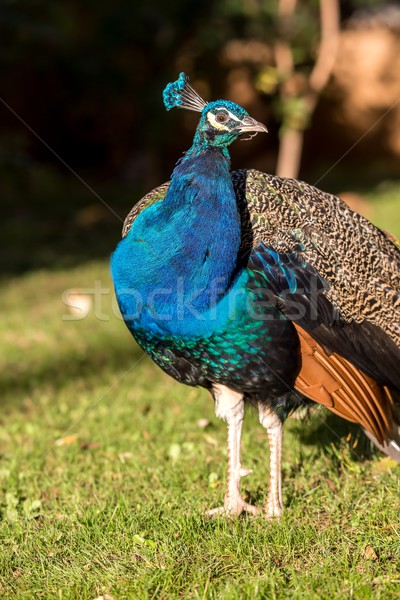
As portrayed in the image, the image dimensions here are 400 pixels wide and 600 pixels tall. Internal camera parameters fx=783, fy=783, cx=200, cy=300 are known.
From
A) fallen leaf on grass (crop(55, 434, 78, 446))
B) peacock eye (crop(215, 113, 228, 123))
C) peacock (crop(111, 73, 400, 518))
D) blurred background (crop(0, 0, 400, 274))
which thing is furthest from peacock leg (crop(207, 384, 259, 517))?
blurred background (crop(0, 0, 400, 274))

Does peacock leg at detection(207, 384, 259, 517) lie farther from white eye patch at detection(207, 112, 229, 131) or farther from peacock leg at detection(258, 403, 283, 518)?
white eye patch at detection(207, 112, 229, 131)

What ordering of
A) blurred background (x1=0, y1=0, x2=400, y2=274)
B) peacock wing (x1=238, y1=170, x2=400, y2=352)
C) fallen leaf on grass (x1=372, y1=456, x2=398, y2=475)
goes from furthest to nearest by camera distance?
blurred background (x1=0, y1=0, x2=400, y2=274) < fallen leaf on grass (x1=372, y1=456, x2=398, y2=475) < peacock wing (x1=238, y1=170, x2=400, y2=352)

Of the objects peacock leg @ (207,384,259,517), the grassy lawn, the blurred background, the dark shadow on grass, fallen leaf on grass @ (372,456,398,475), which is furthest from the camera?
the blurred background

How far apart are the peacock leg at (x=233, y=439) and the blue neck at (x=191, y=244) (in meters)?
0.48

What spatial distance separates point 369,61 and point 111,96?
4.74 meters

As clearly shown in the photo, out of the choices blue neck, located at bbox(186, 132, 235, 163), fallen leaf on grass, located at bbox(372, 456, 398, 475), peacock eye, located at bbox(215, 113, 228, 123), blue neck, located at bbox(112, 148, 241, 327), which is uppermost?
peacock eye, located at bbox(215, 113, 228, 123)

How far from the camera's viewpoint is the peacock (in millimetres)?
2607

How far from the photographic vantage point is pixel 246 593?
2246 mm

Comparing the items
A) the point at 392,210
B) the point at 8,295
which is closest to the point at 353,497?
the point at 8,295

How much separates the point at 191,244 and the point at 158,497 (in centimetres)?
109

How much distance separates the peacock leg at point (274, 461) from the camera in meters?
2.90

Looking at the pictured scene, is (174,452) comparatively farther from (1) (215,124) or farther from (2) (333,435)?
(1) (215,124)

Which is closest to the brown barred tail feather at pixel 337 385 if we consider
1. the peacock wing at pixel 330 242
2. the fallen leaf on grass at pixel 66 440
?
the peacock wing at pixel 330 242

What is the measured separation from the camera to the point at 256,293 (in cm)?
264
